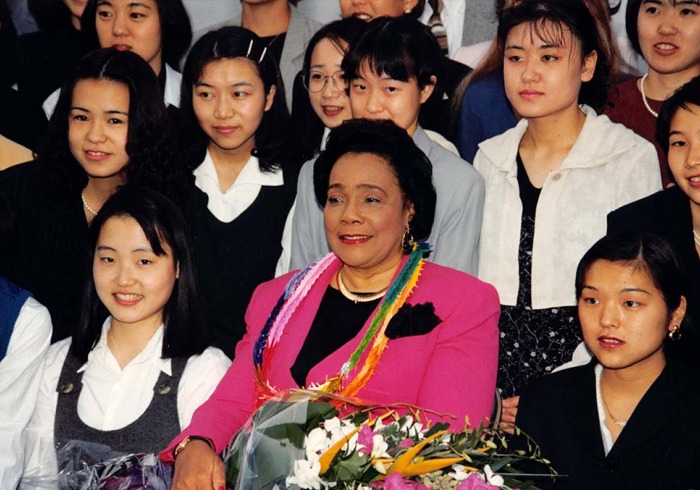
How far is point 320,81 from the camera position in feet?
15.5

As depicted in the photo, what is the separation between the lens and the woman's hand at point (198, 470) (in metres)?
3.16

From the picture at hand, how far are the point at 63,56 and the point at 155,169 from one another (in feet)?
3.78

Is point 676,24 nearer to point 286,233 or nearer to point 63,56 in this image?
point 286,233

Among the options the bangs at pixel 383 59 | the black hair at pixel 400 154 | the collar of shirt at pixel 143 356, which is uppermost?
the bangs at pixel 383 59

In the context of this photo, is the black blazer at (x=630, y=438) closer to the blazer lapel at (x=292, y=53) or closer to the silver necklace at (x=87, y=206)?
the silver necklace at (x=87, y=206)

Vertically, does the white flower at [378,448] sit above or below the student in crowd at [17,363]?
above

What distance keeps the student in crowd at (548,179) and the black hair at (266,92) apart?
2.56 feet

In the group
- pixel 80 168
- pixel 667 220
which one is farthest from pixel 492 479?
pixel 80 168

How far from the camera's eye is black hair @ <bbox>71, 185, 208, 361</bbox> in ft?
13.2

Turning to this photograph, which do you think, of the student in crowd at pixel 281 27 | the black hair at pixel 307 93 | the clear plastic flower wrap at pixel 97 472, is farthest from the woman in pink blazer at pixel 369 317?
the student in crowd at pixel 281 27

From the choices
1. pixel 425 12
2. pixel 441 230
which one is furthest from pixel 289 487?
pixel 425 12

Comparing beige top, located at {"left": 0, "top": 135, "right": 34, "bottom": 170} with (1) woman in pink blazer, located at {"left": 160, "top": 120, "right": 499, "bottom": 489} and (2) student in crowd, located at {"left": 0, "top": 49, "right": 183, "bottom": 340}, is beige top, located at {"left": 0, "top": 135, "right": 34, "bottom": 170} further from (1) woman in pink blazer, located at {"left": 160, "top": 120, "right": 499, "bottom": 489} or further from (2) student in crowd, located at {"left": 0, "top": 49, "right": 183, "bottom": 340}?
(1) woman in pink blazer, located at {"left": 160, "top": 120, "right": 499, "bottom": 489}

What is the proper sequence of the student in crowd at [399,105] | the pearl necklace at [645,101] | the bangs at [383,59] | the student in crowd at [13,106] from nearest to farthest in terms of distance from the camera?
1. the student in crowd at [399,105]
2. the bangs at [383,59]
3. the pearl necklace at [645,101]
4. the student in crowd at [13,106]

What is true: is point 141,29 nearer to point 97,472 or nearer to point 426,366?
point 426,366
